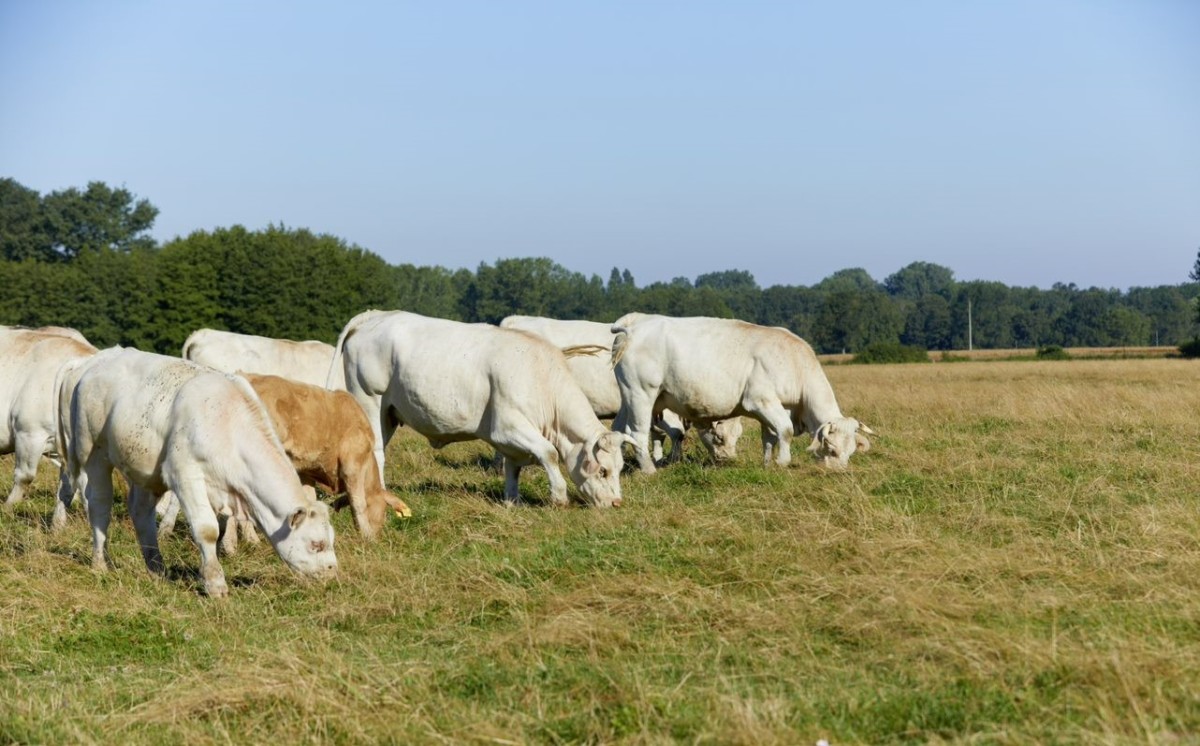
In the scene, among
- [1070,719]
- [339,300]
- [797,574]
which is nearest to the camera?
[1070,719]

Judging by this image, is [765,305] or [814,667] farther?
[765,305]

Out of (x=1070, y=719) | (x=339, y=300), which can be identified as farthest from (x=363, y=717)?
(x=339, y=300)

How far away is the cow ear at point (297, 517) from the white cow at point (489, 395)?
400 cm

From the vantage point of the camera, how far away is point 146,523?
9.96 meters

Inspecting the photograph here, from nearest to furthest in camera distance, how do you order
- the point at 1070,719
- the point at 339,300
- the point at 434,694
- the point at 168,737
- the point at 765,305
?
the point at 1070,719 < the point at 168,737 < the point at 434,694 < the point at 339,300 < the point at 765,305

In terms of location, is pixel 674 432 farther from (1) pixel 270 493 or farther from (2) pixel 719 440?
(1) pixel 270 493

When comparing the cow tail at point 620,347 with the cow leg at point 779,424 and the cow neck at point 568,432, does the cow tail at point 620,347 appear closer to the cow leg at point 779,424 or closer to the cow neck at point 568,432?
the cow leg at point 779,424

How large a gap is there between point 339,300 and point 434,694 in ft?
206

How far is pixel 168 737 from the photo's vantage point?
5.88 metres

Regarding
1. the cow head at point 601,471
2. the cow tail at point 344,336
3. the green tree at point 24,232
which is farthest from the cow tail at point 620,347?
the green tree at point 24,232

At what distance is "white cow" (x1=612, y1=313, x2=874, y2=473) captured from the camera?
1588cm

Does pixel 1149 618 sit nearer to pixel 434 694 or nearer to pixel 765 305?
pixel 434 694

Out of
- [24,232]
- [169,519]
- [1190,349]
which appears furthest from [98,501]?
[24,232]

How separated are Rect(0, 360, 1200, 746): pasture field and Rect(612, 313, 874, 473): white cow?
3.35 m
